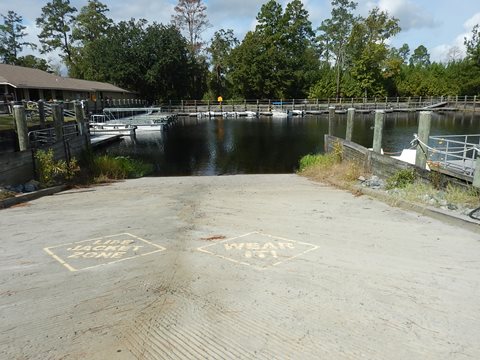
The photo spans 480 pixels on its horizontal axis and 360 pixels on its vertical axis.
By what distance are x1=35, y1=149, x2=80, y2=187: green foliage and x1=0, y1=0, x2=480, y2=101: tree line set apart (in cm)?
4723

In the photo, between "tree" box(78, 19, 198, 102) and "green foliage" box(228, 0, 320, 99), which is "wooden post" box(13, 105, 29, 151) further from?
"green foliage" box(228, 0, 320, 99)

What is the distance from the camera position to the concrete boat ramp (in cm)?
318

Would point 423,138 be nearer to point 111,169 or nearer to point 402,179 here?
point 402,179

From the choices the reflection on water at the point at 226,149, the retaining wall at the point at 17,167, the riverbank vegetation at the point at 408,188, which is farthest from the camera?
the reflection on water at the point at 226,149

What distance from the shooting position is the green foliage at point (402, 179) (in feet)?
29.5

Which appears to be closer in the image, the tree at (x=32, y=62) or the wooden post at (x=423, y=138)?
the wooden post at (x=423, y=138)

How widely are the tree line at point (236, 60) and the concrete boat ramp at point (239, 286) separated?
54.0 meters

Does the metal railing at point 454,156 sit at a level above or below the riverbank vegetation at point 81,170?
above

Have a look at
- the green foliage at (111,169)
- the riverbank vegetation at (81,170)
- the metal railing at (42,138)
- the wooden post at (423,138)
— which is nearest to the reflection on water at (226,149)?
the green foliage at (111,169)

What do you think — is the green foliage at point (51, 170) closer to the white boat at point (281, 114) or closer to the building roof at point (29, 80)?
the building roof at point (29, 80)

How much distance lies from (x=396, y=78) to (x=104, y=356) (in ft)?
246

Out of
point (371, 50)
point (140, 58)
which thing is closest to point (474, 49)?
point (371, 50)

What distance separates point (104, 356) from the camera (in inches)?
118

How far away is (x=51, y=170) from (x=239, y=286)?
9.41 m
